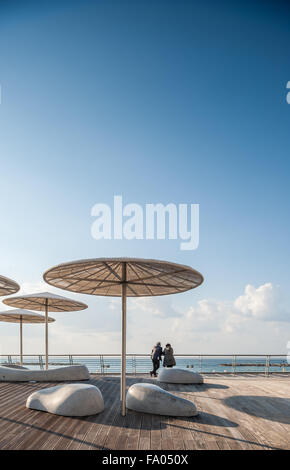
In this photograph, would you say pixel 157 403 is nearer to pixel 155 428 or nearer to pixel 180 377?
pixel 155 428

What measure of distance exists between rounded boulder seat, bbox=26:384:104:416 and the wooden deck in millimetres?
161

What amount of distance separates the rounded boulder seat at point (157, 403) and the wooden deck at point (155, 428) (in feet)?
0.60

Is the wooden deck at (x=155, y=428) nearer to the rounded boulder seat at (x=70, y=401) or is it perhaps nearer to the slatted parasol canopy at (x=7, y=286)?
the rounded boulder seat at (x=70, y=401)

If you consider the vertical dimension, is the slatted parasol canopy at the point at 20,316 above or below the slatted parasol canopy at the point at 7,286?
below

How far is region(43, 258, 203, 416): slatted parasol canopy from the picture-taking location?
6.09 m

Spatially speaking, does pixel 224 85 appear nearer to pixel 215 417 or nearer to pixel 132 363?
pixel 215 417

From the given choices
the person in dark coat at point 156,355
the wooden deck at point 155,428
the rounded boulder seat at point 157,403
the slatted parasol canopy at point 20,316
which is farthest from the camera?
the slatted parasol canopy at point 20,316

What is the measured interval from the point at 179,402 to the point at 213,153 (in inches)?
402

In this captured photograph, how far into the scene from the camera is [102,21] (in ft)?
45.2

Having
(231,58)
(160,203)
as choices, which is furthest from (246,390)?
(231,58)

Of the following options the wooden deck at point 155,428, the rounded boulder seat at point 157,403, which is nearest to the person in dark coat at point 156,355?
the wooden deck at point 155,428

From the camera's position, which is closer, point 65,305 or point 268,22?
point 268,22

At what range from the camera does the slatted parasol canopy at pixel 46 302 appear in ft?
41.1

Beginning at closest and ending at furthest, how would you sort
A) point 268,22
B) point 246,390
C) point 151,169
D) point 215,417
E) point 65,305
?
point 215,417 → point 246,390 → point 268,22 → point 151,169 → point 65,305
